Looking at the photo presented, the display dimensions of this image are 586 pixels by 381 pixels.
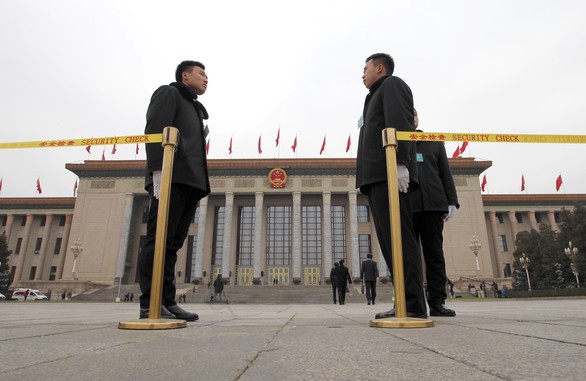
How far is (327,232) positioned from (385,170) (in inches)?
1333

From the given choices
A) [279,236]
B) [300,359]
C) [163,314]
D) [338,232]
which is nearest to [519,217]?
[338,232]

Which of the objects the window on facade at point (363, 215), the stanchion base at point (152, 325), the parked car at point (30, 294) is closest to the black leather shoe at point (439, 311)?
the stanchion base at point (152, 325)

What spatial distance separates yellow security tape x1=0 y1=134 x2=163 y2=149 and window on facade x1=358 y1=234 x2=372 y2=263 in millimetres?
36669

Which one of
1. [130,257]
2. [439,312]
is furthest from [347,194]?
[439,312]

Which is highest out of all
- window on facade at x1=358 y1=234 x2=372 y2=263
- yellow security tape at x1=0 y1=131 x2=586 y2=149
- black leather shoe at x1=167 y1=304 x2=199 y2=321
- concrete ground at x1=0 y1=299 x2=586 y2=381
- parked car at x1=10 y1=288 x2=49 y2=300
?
window on facade at x1=358 y1=234 x2=372 y2=263

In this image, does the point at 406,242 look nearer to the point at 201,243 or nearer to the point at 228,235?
the point at 228,235

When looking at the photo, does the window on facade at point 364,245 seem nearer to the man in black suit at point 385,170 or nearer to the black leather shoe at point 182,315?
the man in black suit at point 385,170

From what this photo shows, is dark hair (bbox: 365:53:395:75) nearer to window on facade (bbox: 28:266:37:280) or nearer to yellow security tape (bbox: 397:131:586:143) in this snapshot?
yellow security tape (bbox: 397:131:586:143)

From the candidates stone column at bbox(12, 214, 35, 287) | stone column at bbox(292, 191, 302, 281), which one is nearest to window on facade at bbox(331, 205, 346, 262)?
stone column at bbox(292, 191, 302, 281)

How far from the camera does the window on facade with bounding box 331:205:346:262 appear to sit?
3919 cm

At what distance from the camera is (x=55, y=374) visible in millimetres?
951

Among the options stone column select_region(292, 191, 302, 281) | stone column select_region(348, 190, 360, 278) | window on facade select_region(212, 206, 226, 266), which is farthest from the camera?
window on facade select_region(212, 206, 226, 266)

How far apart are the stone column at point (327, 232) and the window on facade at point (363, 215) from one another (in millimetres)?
4137

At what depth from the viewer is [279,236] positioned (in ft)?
132
